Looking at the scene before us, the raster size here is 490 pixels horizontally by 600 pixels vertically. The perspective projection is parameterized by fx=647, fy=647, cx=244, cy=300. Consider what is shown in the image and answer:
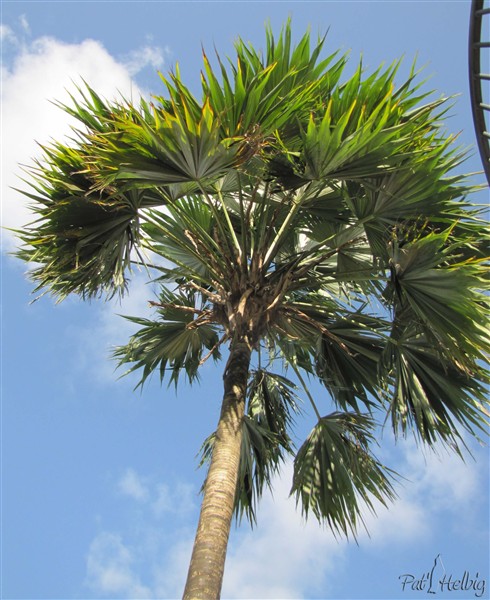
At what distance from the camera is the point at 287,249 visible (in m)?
7.35

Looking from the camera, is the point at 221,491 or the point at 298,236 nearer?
the point at 221,491

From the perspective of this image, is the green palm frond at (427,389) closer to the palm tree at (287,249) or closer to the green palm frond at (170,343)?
the palm tree at (287,249)

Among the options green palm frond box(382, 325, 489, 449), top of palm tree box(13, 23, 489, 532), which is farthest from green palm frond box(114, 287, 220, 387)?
green palm frond box(382, 325, 489, 449)

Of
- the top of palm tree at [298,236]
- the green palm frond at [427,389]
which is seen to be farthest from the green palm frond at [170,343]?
the green palm frond at [427,389]

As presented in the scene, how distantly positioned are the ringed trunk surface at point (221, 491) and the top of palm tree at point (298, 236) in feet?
1.00

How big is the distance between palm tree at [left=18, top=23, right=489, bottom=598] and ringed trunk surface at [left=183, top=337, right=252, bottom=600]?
1cm

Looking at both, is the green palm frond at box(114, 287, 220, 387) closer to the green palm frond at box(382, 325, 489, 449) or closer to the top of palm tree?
the top of palm tree

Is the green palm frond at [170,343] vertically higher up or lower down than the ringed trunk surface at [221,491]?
higher up

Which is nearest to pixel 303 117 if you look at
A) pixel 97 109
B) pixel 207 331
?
pixel 97 109

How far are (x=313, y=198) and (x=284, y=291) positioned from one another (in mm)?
1107

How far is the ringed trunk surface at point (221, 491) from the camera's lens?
4.34 m

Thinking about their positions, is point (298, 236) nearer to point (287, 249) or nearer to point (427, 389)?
point (287, 249)

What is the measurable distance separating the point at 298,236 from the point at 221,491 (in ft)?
12.3

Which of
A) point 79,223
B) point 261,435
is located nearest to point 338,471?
point 261,435
